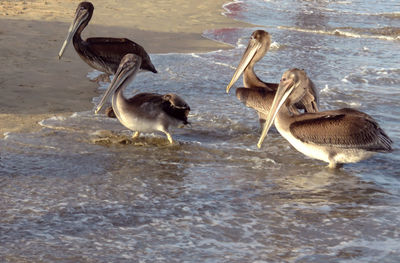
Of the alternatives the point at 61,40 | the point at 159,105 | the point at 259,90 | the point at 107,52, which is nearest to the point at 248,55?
the point at 259,90

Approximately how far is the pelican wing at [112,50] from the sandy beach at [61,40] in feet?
1.46

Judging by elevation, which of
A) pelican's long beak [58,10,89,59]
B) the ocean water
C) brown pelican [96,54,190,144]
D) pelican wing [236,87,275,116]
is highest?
pelican's long beak [58,10,89,59]

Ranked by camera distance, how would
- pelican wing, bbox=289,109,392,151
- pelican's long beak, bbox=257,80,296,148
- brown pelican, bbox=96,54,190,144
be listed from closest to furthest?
1. pelican wing, bbox=289,109,392,151
2. pelican's long beak, bbox=257,80,296,148
3. brown pelican, bbox=96,54,190,144

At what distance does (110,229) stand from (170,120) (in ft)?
7.47

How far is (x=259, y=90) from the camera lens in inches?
285

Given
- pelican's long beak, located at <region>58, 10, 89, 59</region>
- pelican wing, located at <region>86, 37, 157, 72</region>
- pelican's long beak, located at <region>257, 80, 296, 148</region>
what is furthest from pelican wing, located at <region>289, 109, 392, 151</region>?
pelican's long beak, located at <region>58, 10, 89, 59</region>

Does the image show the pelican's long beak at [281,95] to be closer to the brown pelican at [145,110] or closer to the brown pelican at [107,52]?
the brown pelican at [145,110]

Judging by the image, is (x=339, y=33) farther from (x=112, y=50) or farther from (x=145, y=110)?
(x=145, y=110)

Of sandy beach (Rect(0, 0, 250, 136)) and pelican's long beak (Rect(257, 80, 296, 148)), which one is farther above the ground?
pelican's long beak (Rect(257, 80, 296, 148))

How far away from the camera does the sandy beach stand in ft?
25.8

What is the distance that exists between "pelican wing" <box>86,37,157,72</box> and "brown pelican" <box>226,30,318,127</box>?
1.50m

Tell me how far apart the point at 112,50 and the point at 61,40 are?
2916 mm

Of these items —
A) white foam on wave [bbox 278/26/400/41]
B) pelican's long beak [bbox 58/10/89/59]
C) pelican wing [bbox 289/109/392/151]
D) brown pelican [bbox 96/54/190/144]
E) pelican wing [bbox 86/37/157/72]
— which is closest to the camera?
pelican wing [bbox 289/109/392/151]

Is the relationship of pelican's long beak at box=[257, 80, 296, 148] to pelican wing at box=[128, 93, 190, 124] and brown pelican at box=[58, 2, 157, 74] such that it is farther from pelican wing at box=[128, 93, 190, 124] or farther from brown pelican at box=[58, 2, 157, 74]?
brown pelican at box=[58, 2, 157, 74]
